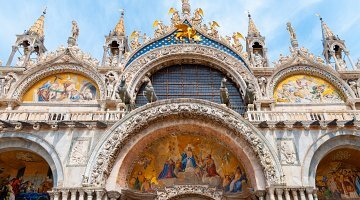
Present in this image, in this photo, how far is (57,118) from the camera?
1156 cm

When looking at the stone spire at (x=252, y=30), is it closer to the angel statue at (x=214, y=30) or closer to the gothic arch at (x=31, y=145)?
the angel statue at (x=214, y=30)

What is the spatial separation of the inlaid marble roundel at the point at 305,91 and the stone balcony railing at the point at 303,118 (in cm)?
226

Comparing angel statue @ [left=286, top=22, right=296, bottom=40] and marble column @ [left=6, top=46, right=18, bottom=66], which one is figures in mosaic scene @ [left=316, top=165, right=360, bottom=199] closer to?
angel statue @ [left=286, top=22, right=296, bottom=40]

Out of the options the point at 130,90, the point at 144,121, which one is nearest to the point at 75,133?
the point at 144,121

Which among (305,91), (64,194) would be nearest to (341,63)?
(305,91)

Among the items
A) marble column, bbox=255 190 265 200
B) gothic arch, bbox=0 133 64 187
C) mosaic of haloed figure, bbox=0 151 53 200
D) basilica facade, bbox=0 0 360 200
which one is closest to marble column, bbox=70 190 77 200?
basilica facade, bbox=0 0 360 200

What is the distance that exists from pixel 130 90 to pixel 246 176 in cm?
648

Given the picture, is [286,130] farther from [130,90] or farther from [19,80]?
[19,80]

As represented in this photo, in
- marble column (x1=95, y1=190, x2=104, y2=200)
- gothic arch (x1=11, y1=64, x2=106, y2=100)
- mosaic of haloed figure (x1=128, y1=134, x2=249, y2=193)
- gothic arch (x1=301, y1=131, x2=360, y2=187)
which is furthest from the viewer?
gothic arch (x1=11, y1=64, x2=106, y2=100)

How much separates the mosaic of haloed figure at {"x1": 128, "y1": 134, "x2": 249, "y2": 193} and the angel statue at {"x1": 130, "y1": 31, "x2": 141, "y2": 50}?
5939 mm

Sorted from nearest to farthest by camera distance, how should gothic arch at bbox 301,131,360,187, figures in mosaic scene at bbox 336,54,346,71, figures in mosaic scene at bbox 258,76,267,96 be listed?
gothic arch at bbox 301,131,360,187, figures in mosaic scene at bbox 258,76,267,96, figures in mosaic scene at bbox 336,54,346,71

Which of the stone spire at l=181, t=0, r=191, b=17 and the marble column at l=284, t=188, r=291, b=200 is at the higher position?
the stone spire at l=181, t=0, r=191, b=17

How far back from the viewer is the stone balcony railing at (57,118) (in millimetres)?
10812

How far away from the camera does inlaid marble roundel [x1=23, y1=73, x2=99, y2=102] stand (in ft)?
45.6
